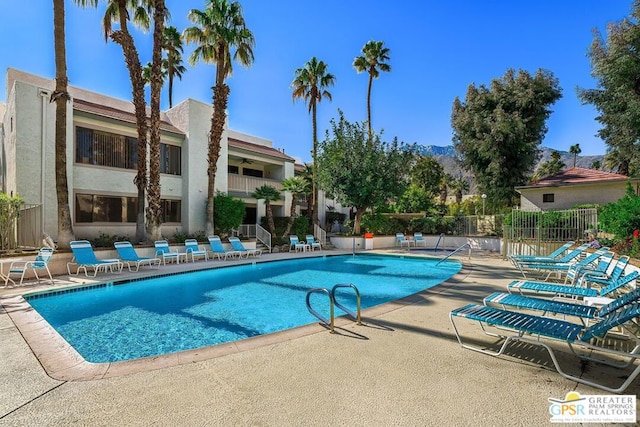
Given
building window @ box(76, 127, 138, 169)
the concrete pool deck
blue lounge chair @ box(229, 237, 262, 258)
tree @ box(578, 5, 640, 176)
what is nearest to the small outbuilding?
tree @ box(578, 5, 640, 176)

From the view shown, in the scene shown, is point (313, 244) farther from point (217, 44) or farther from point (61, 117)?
point (61, 117)

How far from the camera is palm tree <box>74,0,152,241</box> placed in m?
14.7

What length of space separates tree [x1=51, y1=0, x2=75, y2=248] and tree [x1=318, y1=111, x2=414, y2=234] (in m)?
14.4

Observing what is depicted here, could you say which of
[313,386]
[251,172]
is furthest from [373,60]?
[313,386]

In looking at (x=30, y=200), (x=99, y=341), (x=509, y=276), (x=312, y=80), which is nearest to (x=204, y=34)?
(x=312, y=80)

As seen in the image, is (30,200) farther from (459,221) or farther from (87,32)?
(459,221)

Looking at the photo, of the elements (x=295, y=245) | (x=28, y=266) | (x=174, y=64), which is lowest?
(x=295, y=245)

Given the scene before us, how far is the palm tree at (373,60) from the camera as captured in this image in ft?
93.8

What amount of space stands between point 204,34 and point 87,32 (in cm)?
554

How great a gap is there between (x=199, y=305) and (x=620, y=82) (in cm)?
2461

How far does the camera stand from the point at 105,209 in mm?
16547

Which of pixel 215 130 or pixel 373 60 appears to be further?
pixel 373 60

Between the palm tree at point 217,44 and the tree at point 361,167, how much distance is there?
7800mm

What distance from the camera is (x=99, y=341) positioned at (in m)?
6.16
